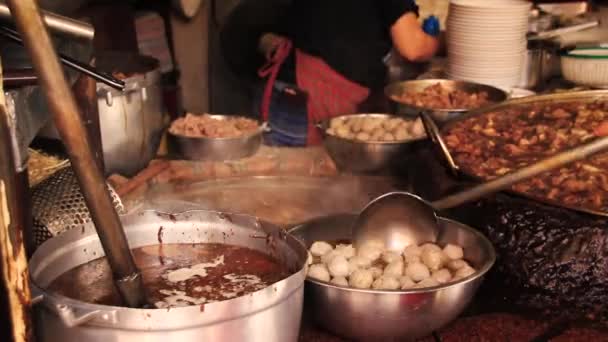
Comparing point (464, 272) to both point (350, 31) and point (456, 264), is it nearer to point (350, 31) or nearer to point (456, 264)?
point (456, 264)

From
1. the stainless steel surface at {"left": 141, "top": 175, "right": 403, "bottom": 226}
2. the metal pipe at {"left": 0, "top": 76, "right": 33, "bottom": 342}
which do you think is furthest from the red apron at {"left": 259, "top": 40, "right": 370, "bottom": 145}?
the metal pipe at {"left": 0, "top": 76, "right": 33, "bottom": 342}

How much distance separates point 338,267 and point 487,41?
2745 millimetres

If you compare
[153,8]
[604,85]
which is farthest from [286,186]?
[153,8]

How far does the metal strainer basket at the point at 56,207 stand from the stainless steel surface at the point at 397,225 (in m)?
0.92

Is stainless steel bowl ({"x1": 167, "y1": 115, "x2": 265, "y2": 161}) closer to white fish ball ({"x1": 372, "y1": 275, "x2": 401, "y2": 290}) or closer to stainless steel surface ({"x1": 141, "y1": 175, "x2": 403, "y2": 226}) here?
stainless steel surface ({"x1": 141, "y1": 175, "x2": 403, "y2": 226})

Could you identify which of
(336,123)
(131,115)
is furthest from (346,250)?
(131,115)

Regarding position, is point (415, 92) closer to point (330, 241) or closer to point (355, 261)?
point (330, 241)

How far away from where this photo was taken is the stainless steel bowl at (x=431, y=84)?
383 cm

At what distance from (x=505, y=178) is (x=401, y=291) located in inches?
25.0

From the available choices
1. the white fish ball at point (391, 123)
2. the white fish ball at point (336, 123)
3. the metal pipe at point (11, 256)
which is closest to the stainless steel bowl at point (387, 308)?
the metal pipe at point (11, 256)

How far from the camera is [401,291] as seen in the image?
1.94m

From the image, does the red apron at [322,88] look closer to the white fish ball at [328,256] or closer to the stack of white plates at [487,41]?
the stack of white plates at [487,41]

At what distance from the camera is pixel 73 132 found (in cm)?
125

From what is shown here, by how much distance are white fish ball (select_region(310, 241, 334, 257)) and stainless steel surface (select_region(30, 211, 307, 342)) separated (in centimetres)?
49
